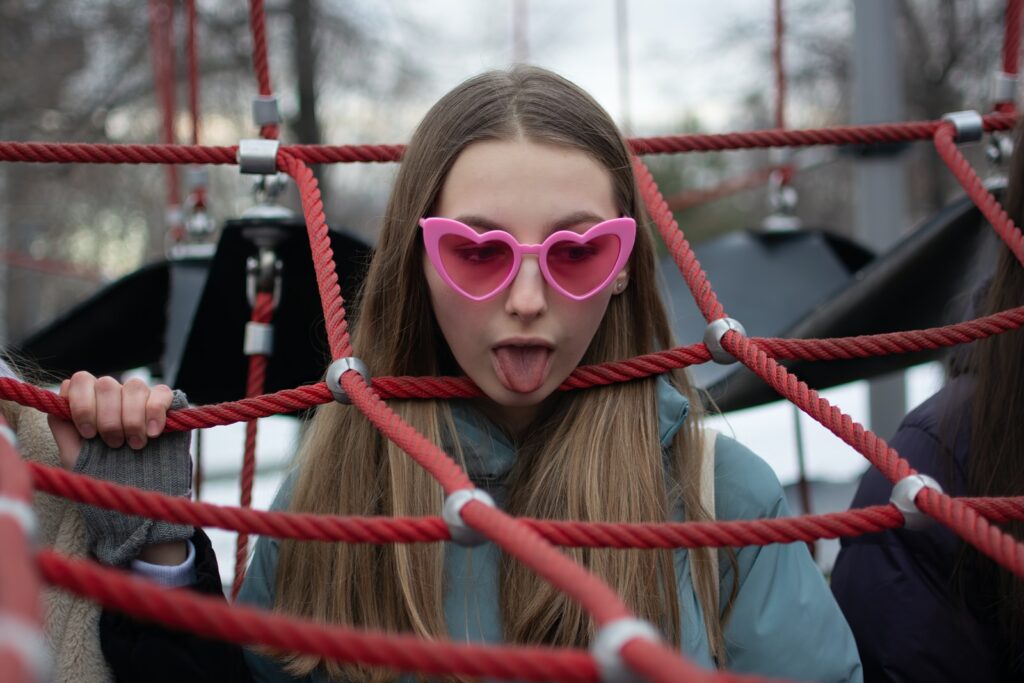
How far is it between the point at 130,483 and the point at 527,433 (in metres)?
0.39

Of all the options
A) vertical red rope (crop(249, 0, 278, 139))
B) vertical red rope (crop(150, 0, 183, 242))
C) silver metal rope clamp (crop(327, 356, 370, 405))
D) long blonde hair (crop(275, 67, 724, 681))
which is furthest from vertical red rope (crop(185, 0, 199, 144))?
silver metal rope clamp (crop(327, 356, 370, 405))

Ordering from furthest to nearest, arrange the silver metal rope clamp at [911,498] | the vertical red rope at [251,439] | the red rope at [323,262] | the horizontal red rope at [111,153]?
the vertical red rope at [251,439]
the horizontal red rope at [111,153]
the red rope at [323,262]
the silver metal rope clamp at [911,498]

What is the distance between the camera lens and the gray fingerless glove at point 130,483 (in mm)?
908

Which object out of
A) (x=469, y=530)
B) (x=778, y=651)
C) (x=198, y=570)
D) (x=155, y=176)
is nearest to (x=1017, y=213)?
(x=778, y=651)

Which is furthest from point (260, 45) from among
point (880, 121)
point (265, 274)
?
point (880, 121)

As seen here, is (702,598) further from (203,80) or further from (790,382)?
(203,80)

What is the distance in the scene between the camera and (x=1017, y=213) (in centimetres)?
125

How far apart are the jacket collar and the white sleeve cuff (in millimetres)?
280

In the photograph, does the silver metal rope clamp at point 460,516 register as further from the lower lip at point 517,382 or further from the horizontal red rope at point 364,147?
the horizontal red rope at point 364,147

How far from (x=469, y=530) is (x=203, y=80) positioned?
5661mm

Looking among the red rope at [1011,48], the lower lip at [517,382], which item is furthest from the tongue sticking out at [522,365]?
the red rope at [1011,48]

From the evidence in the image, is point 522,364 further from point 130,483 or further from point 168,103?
point 168,103

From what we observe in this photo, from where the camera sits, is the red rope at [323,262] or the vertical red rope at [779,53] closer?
the red rope at [323,262]

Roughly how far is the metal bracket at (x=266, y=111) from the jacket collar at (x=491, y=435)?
0.54 meters
